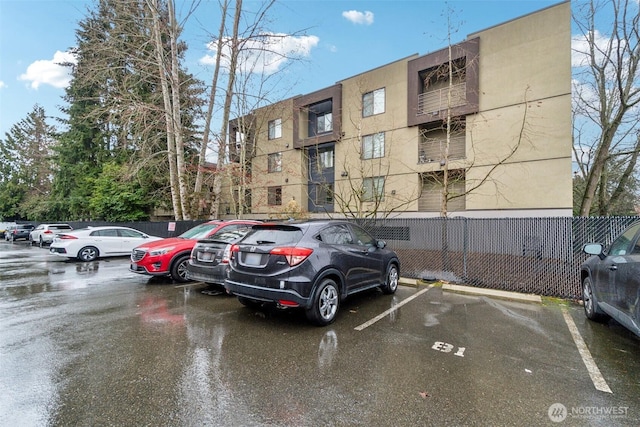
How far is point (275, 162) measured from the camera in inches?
907

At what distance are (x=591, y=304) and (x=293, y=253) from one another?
511 cm

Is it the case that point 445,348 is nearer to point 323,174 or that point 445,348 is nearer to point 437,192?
point 437,192

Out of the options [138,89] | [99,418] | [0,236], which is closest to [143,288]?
[99,418]

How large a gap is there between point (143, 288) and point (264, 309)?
12.4 ft

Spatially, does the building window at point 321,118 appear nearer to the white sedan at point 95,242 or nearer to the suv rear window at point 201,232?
the white sedan at point 95,242

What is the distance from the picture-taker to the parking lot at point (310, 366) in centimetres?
275

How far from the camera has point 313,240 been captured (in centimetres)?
513

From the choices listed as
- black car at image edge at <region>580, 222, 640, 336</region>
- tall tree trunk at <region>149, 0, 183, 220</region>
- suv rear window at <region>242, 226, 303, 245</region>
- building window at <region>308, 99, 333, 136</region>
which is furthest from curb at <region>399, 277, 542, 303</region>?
building window at <region>308, 99, 333, 136</region>

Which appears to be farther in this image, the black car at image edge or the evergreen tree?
the evergreen tree

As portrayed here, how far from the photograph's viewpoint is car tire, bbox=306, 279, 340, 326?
4.84 meters

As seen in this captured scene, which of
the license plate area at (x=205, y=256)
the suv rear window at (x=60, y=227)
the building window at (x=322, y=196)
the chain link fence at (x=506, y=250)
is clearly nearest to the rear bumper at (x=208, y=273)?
the license plate area at (x=205, y=256)

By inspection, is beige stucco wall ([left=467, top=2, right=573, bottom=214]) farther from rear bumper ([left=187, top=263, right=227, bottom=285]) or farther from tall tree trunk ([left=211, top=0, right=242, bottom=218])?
tall tree trunk ([left=211, top=0, right=242, bottom=218])

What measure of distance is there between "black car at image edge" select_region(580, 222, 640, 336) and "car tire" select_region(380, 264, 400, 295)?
137 inches

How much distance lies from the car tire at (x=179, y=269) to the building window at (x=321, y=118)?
14573mm
